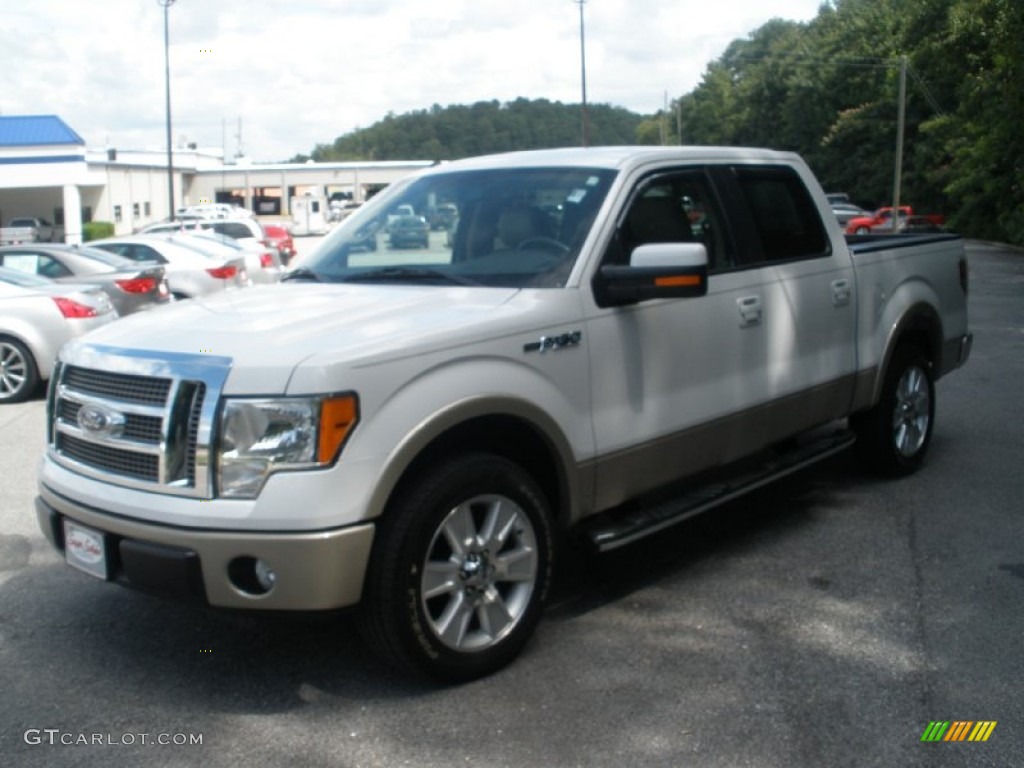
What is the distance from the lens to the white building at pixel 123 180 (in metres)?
59.5

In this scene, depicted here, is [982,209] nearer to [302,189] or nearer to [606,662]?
[606,662]

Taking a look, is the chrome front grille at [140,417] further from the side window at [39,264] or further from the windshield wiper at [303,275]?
the side window at [39,264]

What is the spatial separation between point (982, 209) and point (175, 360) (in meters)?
49.5

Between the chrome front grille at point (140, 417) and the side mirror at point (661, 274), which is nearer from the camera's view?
the chrome front grille at point (140, 417)

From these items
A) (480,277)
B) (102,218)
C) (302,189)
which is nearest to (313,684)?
(480,277)

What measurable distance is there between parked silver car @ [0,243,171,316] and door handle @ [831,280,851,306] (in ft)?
27.3

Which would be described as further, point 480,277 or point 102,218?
point 102,218

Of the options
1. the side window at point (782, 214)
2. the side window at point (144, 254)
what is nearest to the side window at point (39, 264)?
the side window at point (144, 254)

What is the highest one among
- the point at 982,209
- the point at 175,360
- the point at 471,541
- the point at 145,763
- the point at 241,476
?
the point at 982,209

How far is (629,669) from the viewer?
14.3ft

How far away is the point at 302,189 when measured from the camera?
94.4m

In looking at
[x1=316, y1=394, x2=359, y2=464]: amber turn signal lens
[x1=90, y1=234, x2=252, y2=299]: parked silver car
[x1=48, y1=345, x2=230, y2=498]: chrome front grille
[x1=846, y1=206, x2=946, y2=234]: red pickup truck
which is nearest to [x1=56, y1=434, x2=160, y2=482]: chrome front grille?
[x1=48, y1=345, x2=230, y2=498]: chrome front grille

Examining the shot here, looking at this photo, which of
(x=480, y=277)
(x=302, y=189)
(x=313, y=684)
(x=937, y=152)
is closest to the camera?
(x=313, y=684)

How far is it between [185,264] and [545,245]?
45.8 ft
